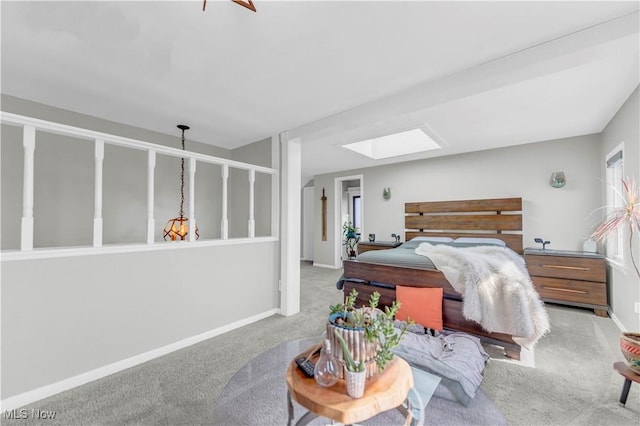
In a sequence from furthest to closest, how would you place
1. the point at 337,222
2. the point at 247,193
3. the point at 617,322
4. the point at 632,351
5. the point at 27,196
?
the point at 337,222, the point at 247,193, the point at 617,322, the point at 27,196, the point at 632,351

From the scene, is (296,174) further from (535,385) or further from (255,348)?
(535,385)

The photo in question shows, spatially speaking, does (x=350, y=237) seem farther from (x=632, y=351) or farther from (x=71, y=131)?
(x=71, y=131)

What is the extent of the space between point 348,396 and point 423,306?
163cm

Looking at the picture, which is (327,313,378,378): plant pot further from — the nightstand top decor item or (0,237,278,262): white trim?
the nightstand top decor item

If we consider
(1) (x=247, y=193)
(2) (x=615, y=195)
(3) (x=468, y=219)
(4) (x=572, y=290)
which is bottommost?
(4) (x=572, y=290)

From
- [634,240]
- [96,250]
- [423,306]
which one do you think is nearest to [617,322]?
[634,240]

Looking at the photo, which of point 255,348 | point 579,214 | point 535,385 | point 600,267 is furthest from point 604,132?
point 255,348

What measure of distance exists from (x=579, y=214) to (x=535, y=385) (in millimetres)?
3078

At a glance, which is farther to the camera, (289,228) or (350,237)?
(350,237)

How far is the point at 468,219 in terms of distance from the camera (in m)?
4.47

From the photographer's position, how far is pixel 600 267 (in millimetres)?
3184

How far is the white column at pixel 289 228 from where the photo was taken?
10.9 feet

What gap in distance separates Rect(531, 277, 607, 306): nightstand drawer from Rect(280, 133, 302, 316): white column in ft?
10.5

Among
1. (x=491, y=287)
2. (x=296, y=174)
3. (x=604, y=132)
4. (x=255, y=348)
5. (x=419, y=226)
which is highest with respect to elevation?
(x=604, y=132)
